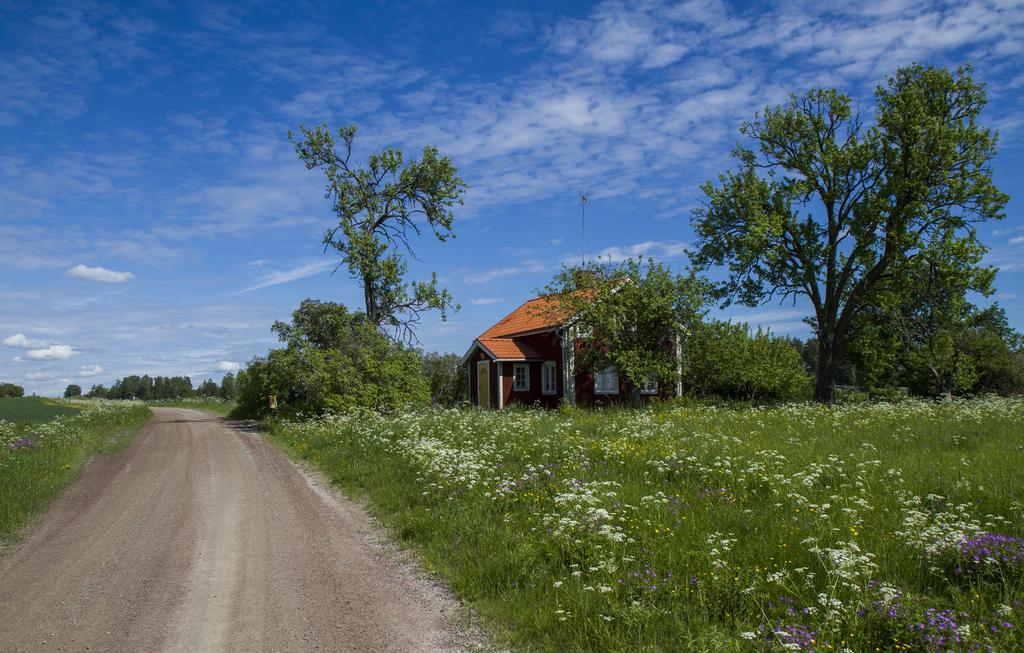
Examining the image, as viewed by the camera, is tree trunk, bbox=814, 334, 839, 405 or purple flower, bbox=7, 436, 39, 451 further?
tree trunk, bbox=814, 334, 839, 405

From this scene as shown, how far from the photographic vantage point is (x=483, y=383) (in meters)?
33.4

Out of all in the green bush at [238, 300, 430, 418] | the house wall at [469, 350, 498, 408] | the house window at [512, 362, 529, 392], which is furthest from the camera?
the house window at [512, 362, 529, 392]

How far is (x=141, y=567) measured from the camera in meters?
6.98

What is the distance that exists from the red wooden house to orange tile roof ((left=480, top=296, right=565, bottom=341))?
48mm

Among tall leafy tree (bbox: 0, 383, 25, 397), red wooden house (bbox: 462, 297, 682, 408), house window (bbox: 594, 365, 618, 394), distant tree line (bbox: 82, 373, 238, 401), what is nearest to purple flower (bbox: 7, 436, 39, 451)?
red wooden house (bbox: 462, 297, 682, 408)

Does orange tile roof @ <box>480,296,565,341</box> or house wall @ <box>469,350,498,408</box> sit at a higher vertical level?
orange tile roof @ <box>480,296,565,341</box>

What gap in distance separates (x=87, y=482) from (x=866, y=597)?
13950 millimetres

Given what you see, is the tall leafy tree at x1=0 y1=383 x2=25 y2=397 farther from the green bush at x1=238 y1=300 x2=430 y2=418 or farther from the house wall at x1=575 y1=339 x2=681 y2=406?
the house wall at x1=575 y1=339 x2=681 y2=406

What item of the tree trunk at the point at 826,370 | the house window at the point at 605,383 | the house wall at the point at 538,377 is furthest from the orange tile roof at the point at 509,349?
the tree trunk at the point at 826,370

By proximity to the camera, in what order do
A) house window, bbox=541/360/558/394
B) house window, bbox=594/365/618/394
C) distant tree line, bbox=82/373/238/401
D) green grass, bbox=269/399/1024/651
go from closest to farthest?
green grass, bbox=269/399/1024/651, house window, bbox=594/365/618/394, house window, bbox=541/360/558/394, distant tree line, bbox=82/373/238/401

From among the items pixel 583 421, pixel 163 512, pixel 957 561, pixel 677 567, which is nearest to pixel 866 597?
pixel 957 561

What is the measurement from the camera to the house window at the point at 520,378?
105ft

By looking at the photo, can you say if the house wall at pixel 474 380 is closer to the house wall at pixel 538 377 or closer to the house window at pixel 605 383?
the house wall at pixel 538 377

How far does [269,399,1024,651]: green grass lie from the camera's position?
4598mm
